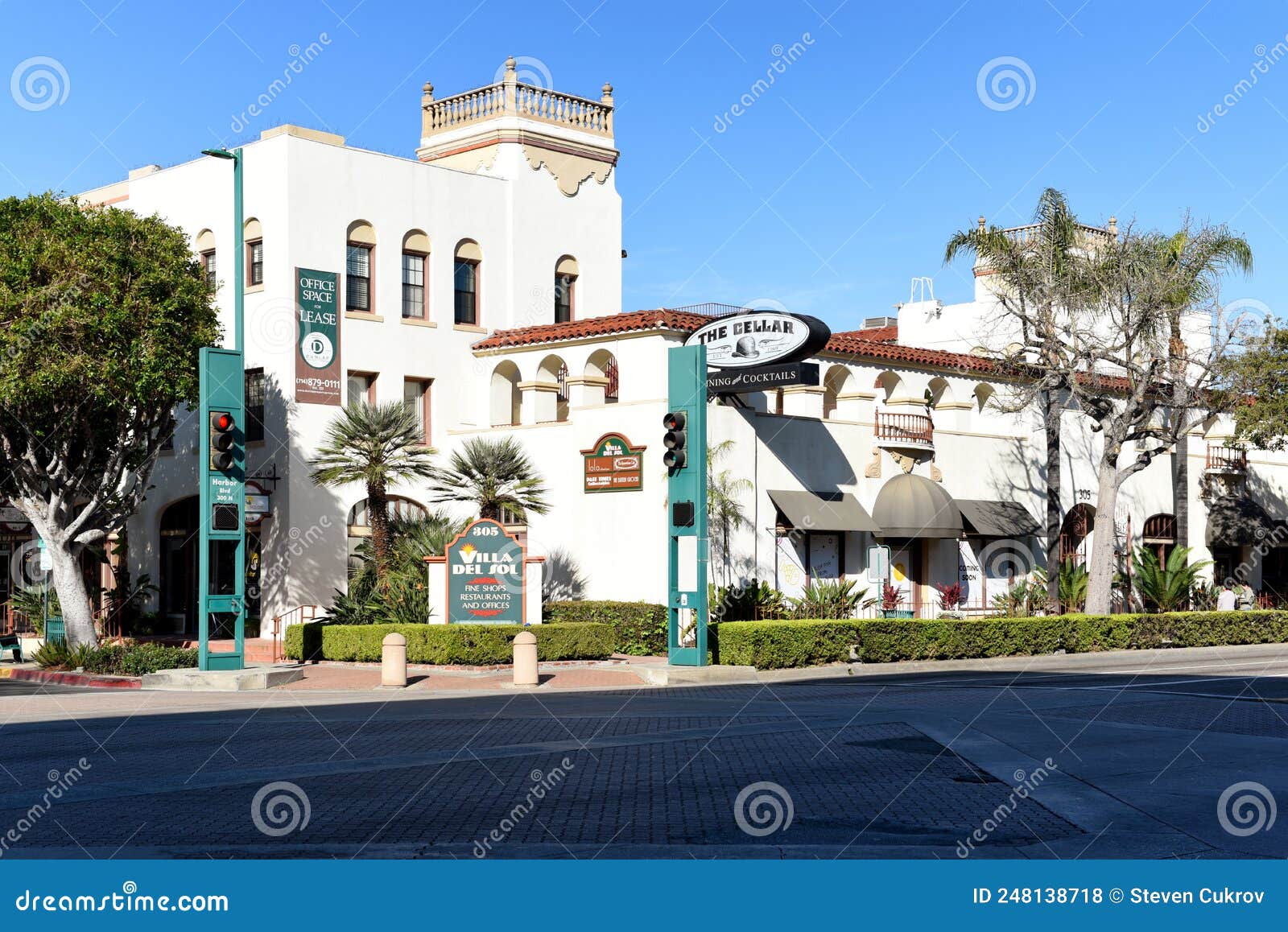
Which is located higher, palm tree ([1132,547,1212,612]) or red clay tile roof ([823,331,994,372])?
red clay tile roof ([823,331,994,372])

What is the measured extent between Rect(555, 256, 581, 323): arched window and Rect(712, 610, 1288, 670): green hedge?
13990mm

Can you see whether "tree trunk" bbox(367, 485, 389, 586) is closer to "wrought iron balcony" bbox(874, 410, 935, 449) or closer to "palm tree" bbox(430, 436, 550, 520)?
"palm tree" bbox(430, 436, 550, 520)

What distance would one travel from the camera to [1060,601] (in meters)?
37.9

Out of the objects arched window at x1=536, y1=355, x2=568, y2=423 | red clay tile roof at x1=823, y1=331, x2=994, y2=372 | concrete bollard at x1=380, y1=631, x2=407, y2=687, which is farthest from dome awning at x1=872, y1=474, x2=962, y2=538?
concrete bollard at x1=380, y1=631, x2=407, y2=687

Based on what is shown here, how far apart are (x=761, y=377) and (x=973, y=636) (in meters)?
7.60

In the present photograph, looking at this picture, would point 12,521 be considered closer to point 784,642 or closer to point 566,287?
point 566,287

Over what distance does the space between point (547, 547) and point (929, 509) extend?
9345 millimetres

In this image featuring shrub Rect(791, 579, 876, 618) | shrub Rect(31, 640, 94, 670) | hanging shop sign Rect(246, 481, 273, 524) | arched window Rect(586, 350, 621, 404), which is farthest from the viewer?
arched window Rect(586, 350, 621, 404)

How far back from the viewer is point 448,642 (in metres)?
27.5

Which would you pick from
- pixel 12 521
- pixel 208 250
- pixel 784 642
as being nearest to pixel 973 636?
pixel 784 642

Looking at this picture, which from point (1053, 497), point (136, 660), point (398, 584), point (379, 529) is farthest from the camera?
point (1053, 497)

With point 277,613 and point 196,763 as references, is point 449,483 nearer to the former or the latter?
point 277,613

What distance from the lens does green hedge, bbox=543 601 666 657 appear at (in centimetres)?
3058

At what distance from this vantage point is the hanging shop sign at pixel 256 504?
33.2 metres
